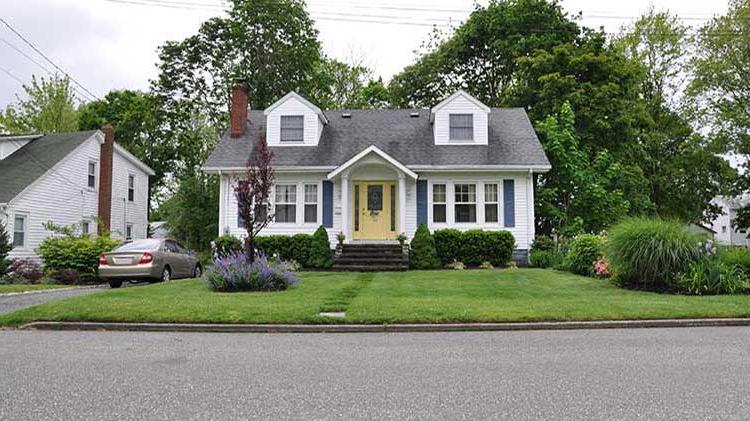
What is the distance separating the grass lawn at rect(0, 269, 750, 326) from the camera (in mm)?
9125

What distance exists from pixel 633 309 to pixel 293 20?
93.1 feet

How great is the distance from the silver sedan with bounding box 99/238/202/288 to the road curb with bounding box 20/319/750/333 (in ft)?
21.4

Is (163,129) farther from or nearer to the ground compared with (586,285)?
farther from the ground

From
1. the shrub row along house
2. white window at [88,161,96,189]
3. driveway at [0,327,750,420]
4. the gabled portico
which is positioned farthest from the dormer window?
driveway at [0,327,750,420]

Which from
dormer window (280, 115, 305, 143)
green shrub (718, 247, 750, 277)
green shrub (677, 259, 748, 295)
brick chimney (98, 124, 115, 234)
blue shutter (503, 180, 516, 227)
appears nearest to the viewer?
green shrub (677, 259, 748, 295)

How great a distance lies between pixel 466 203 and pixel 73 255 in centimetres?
1344

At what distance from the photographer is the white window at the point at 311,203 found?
68.1 ft

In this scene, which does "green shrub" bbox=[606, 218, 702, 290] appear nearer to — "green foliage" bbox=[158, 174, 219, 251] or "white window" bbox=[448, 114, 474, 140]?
"white window" bbox=[448, 114, 474, 140]

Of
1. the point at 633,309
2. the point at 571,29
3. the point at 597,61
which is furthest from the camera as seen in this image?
the point at 571,29

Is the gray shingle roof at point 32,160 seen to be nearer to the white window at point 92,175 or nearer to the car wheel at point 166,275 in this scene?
the white window at point 92,175

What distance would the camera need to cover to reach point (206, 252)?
2653cm

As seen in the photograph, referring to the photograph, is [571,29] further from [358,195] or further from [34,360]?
[34,360]

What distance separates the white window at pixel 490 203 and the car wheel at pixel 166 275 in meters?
10.8

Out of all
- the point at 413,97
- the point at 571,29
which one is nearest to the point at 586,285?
the point at 571,29
